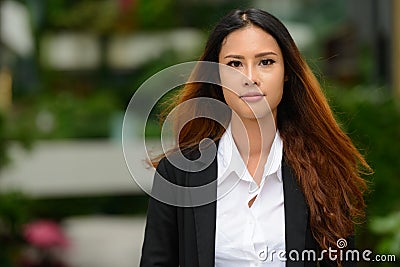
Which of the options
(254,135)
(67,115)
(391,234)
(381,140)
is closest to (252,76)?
(254,135)

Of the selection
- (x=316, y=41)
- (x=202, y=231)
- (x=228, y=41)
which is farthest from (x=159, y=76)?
(x=316, y=41)

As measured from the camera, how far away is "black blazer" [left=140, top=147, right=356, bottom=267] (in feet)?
6.80

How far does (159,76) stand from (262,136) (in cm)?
29

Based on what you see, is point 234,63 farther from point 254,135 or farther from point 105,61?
point 105,61

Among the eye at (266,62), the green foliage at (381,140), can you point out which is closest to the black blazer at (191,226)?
the eye at (266,62)

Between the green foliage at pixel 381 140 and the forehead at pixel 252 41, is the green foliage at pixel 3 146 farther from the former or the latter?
the forehead at pixel 252 41

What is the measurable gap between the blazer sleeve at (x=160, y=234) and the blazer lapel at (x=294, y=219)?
0.28 m

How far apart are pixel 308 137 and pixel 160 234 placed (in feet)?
1.44

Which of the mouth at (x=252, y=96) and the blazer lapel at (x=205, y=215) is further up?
the mouth at (x=252, y=96)

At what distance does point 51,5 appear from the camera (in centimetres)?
875

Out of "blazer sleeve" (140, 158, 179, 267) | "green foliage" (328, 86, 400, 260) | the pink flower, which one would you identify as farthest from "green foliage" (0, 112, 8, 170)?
"blazer sleeve" (140, 158, 179, 267)

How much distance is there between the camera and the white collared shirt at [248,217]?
6.79 ft

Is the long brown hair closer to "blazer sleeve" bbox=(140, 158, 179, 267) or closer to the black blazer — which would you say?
the black blazer

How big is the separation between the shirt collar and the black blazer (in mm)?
20
